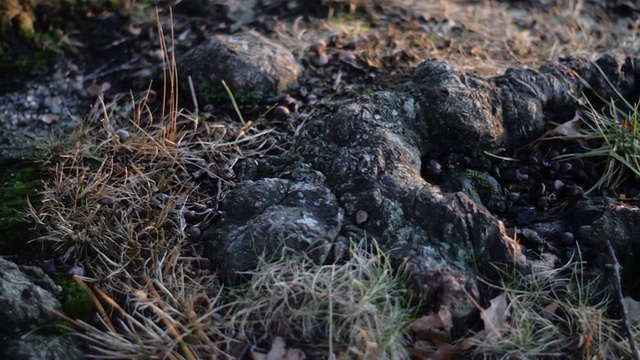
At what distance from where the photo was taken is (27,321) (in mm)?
2535

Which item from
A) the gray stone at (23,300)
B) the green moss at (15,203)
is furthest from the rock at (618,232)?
the green moss at (15,203)

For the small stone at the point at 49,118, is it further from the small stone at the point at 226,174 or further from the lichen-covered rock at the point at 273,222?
the lichen-covered rock at the point at 273,222

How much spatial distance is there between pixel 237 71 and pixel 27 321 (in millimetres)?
1720

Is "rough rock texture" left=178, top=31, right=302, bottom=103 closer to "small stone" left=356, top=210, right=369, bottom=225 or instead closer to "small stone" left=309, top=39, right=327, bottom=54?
"small stone" left=309, top=39, right=327, bottom=54

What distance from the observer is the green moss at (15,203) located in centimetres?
294

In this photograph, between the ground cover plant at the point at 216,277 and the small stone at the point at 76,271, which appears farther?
the small stone at the point at 76,271

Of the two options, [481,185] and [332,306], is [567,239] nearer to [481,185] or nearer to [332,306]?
A: [481,185]

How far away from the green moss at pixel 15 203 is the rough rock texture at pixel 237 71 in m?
0.96

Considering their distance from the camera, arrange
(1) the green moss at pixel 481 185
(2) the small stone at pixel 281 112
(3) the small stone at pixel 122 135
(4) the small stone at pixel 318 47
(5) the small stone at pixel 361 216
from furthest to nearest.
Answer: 1. (4) the small stone at pixel 318 47
2. (2) the small stone at pixel 281 112
3. (3) the small stone at pixel 122 135
4. (1) the green moss at pixel 481 185
5. (5) the small stone at pixel 361 216

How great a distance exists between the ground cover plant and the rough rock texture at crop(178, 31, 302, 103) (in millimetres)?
107

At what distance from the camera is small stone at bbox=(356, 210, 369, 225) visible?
2.86 meters

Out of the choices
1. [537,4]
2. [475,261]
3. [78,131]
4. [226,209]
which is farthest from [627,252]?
[537,4]

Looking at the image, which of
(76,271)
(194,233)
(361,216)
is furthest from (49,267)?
(361,216)

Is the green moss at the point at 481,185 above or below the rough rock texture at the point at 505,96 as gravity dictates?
below
